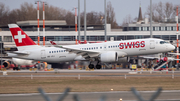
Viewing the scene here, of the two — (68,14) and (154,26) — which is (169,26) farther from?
(68,14)

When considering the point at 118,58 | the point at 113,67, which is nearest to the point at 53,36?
the point at 113,67

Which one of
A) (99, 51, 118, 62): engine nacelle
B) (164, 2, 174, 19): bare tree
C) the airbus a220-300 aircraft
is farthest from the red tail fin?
(164, 2, 174, 19): bare tree

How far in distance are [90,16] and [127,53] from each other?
97221 millimetres

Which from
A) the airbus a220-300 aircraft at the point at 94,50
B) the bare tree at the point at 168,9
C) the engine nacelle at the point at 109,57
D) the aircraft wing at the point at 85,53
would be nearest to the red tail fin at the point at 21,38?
the airbus a220-300 aircraft at the point at 94,50

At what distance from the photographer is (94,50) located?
40.7m

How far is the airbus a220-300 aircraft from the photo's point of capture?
38.2m

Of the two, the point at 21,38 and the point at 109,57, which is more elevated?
the point at 21,38

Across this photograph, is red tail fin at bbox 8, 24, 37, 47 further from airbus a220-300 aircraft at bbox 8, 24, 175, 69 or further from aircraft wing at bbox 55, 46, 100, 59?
aircraft wing at bbox 55, 46, 100, 59

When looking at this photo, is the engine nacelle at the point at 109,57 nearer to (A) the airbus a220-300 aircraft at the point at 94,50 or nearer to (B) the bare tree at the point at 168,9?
(A) the airbus a220-300 aircraft at the point at 94,50

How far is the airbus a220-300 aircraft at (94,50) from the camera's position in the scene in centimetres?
3825

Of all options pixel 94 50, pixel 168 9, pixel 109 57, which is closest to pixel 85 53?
pixel 94 50

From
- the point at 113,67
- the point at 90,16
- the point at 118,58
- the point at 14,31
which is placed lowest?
the point at 113,67

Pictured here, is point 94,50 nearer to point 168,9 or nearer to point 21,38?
point 21,38

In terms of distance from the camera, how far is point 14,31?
45031 mm
